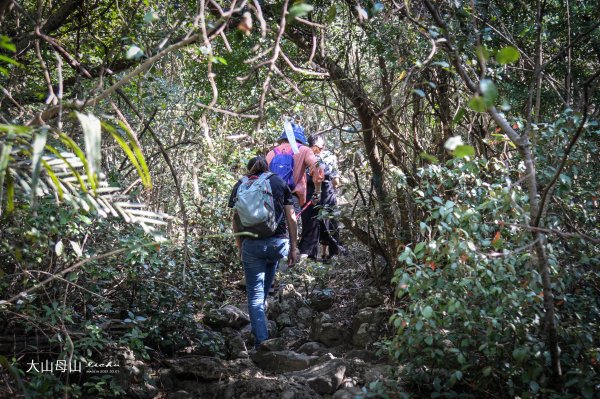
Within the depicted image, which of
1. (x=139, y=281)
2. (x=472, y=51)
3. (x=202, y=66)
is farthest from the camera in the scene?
(x=202, y=66)

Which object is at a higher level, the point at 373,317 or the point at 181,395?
the point at 373,317

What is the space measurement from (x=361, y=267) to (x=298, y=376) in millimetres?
2543

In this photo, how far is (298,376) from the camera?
464 cm

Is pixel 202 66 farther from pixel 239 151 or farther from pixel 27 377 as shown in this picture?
pixel 27 377

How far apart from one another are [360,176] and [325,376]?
307 cm

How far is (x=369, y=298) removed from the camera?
241 inches

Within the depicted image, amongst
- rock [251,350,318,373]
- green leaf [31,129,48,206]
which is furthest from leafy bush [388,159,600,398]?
green leaf [31,129,48,206]

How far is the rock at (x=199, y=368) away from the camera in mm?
4820

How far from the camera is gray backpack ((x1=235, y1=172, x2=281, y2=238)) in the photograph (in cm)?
541

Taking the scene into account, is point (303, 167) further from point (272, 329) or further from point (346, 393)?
point (346, 393)

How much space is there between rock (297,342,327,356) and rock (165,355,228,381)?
0.92 m

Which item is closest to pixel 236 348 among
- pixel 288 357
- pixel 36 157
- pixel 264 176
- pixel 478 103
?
pixel 288 357

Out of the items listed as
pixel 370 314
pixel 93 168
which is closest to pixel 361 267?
pixel 370 314

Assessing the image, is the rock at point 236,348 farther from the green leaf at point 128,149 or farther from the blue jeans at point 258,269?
the green leaf at point 128,149
